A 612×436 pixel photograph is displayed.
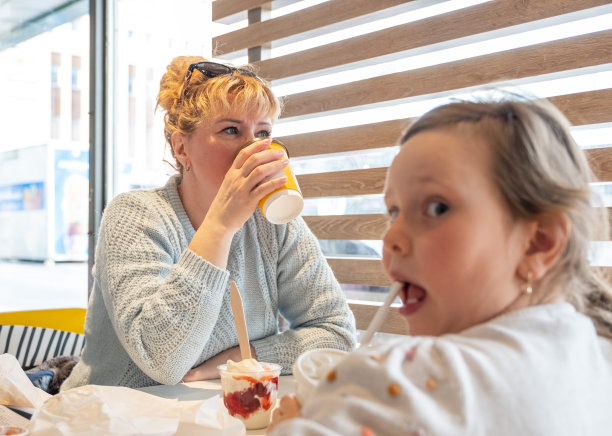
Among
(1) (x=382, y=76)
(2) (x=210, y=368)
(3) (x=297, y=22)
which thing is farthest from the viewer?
(3) (x=297, y=22)

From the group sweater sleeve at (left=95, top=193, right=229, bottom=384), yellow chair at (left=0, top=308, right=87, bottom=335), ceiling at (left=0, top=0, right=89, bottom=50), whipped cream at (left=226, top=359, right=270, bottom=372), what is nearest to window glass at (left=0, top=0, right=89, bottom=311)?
ceiling at (left=0, top=0, right=89, bottom=50)

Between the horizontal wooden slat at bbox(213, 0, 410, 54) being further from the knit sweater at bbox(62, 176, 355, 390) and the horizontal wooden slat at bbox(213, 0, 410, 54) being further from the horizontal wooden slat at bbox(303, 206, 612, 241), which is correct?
the knit sweater at bbox(62, 176, 355, 390)

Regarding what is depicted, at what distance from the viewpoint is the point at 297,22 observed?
2.63m

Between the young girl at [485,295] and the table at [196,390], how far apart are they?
57 centimetres

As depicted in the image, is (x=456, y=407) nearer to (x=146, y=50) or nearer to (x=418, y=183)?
(x=418, y=183)

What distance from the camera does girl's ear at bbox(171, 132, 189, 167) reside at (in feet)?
5.22

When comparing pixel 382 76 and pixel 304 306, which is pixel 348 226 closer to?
pixel 382 76

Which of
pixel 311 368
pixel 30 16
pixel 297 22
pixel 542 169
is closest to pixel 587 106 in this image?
pixel 297 22

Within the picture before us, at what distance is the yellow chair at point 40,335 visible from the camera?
2.18m

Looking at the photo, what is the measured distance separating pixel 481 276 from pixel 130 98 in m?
3.46

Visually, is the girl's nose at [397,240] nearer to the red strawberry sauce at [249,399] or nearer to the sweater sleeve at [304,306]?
the red strawberry sauce at [249,399]

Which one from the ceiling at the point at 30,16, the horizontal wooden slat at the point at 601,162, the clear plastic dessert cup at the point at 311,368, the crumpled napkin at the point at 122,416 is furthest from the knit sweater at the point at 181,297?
the ceiling at the point at 30,16

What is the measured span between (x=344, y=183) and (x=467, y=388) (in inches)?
79.9

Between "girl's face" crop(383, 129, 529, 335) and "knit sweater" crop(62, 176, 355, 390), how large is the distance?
727 millimetres
